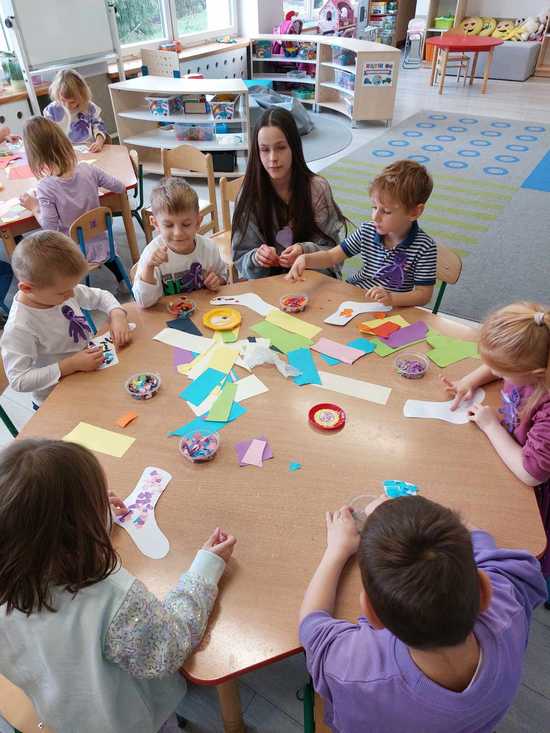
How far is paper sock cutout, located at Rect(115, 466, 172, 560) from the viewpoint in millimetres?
1104

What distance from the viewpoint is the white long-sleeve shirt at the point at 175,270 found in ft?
6.15

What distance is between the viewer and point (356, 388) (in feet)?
4.93

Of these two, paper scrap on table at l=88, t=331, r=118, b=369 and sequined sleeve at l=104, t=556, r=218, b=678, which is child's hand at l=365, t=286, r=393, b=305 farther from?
sequined sleeve at l=104, t=556, r=218, b=678

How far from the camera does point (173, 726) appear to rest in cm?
148

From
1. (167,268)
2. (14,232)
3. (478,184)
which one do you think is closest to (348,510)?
(167,268)

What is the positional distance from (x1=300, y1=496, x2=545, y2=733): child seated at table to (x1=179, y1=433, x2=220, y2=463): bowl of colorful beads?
0.47m

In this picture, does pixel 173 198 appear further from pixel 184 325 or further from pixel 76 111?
pixel 76 111

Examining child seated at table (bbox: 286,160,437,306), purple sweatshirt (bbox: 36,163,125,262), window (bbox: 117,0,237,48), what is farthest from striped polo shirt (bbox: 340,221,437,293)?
window (bbox: 117,0,237,48)

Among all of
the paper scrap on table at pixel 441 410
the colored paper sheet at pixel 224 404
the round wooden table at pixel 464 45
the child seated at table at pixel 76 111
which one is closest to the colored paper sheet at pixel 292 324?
the colored paper sheet at pixel 224 404

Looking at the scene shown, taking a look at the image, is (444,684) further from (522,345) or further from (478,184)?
(478,184)

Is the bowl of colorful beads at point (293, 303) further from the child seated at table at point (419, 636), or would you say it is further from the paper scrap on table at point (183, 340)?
the child seated at table at point (419, 636)

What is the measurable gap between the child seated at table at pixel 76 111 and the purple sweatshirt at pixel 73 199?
968mm

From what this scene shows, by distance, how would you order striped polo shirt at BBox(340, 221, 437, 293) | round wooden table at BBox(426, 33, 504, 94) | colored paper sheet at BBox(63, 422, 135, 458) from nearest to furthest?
colored paper sheet at BBox(63, 422, 135, 458), striped polo shirt at BBox(340, 221, 437, 293), round wooden table at BBox(426, 33, 504, 94)

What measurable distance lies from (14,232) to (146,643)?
8.79 ft
